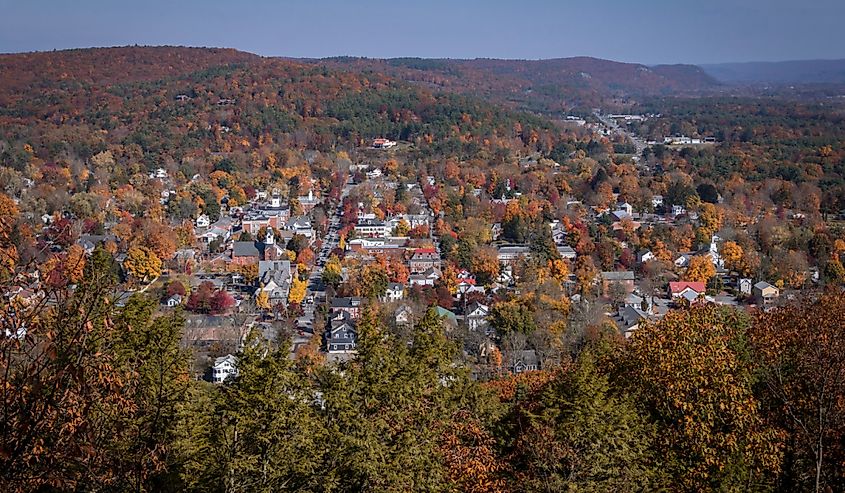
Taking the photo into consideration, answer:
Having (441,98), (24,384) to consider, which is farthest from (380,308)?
(441,98)

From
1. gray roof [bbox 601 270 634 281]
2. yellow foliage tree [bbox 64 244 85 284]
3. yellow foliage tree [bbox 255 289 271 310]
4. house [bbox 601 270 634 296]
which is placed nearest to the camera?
yellow foliage tree [bbox 64 244 85 284]

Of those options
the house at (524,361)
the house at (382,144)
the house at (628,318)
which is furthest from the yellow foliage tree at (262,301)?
the house at (382,144)

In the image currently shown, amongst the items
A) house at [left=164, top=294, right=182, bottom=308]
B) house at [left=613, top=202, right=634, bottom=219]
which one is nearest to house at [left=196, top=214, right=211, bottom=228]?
house at [left=164, top=294, right=182, bottom=308]

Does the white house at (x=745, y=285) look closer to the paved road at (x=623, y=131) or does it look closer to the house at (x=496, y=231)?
the house at (x=496, y=231)

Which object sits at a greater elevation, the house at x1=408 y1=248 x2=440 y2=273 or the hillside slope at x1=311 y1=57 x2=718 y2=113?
the hillside slope at x1=311 y1=57 x2=718 y2=113

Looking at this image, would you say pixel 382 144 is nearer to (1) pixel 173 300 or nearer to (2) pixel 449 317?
(1) pixel 173 300

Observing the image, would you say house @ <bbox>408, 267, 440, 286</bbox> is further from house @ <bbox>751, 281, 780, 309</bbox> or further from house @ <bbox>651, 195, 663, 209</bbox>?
house @ <bbox>651, 195, 663, 209</bbox>
